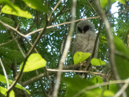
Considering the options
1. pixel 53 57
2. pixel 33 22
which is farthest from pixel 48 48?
pixel 33 22

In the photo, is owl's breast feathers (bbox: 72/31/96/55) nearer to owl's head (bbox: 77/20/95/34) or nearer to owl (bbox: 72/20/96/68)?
owl (bbox: 72/20/96/68)

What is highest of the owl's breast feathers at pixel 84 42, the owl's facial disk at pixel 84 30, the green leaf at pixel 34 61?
the owl's facial disk at pixel 84 30

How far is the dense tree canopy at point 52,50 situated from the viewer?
513mm

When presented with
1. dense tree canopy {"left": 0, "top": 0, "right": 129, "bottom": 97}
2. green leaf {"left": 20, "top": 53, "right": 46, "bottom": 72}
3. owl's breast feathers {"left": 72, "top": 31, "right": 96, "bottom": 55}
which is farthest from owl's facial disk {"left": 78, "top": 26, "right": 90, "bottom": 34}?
green leaf {"left": 20, "top": 53, "right": 46, "bottom": 72}

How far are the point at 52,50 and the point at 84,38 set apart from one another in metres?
0.73

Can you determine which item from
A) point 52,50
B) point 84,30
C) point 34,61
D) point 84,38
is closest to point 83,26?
point 84,30

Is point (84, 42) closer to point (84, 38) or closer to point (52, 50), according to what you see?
point (84, 38)

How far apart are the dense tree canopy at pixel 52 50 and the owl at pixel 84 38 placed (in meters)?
0.25

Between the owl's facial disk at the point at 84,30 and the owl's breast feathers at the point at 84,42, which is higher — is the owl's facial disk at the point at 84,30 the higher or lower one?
the higher one

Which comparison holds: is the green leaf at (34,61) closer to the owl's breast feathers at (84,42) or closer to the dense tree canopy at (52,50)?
the dense tree canopy at (52,50)

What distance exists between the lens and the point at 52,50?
2.92 metres

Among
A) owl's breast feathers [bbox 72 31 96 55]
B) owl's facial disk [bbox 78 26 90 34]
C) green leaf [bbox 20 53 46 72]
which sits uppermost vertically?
owl's facial disk [bbox 78 26 90 34]

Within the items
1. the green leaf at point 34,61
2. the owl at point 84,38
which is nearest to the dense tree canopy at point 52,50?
the green leaf at point 34,61

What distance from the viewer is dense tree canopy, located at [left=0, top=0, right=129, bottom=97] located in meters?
0.51
